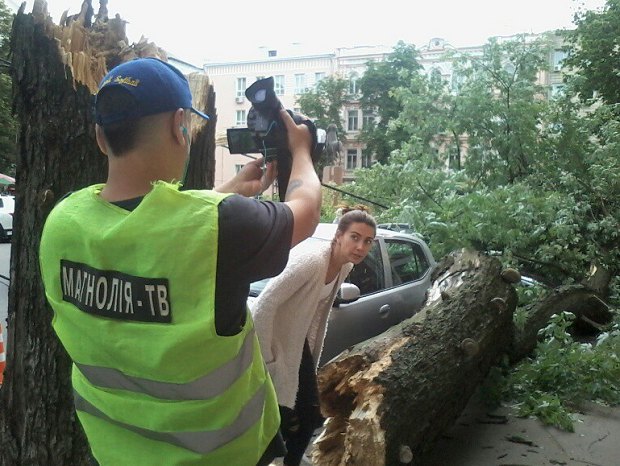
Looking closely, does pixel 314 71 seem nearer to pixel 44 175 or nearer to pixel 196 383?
pixel 44 175

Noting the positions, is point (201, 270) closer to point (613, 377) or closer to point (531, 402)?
point (531, 402)

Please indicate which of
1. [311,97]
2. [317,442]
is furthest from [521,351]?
[311,97]

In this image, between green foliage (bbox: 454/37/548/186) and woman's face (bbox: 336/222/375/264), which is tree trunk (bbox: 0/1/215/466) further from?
green foliage (bbox: 454/37/548/186)

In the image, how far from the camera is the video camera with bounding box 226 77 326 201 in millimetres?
1614

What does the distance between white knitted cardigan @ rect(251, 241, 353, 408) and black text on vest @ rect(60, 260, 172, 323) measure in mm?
1422

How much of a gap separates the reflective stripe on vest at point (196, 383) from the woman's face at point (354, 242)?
1889mm

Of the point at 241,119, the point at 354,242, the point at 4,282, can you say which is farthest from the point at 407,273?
the point at 241,119

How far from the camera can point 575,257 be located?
25.6 ft

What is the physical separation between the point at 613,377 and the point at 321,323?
131 inches

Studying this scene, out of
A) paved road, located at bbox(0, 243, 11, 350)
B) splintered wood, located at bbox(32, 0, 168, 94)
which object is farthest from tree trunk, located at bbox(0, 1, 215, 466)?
paved road, located at bbox(0, 243, 11, 350)

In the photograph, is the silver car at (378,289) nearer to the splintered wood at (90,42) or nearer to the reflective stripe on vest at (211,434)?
the splintered wood at (90,42)

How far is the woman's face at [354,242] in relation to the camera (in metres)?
3.23

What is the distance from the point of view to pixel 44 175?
2.48m

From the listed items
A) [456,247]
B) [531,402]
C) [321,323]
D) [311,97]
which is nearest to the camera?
[321,323]
